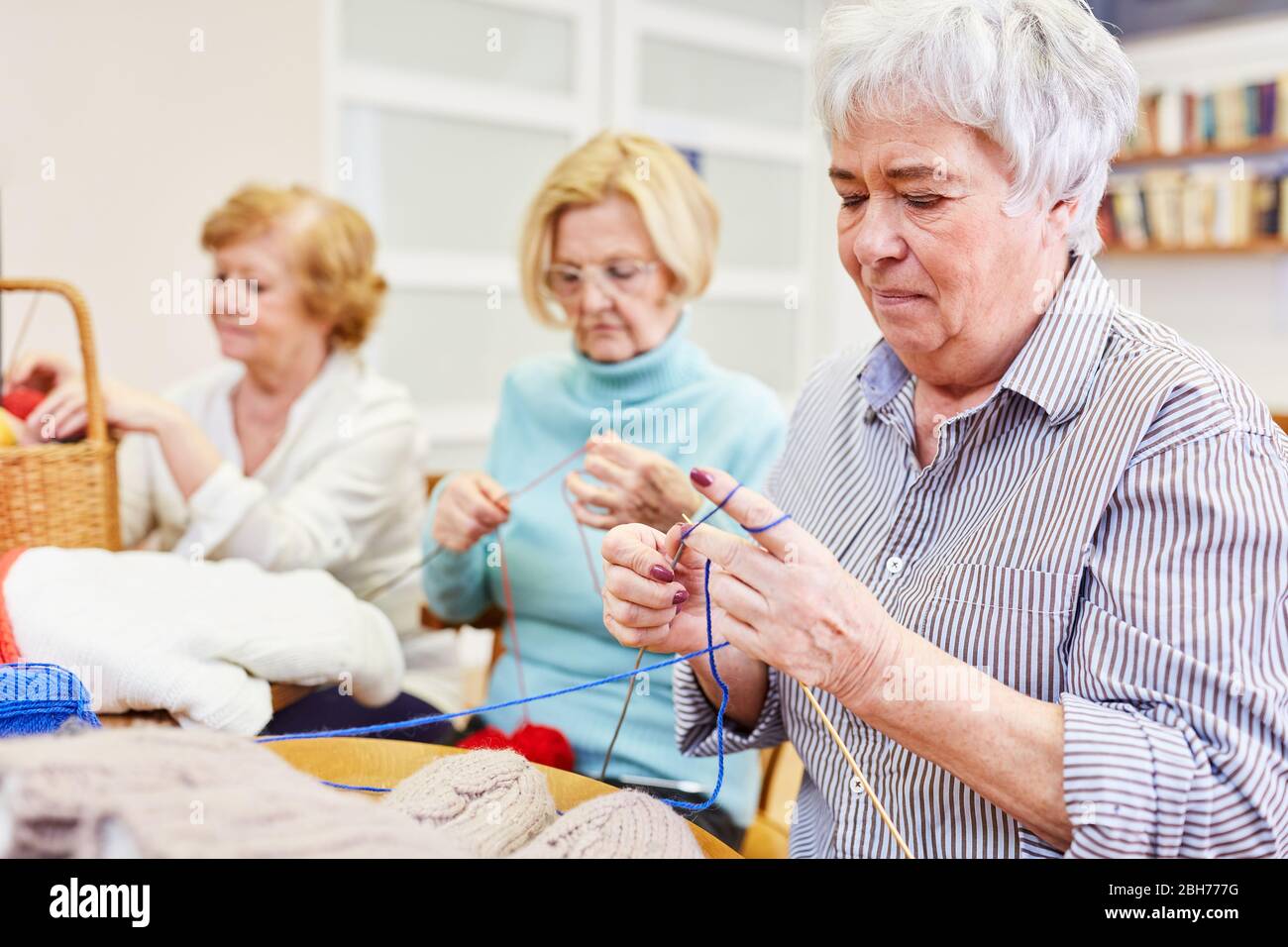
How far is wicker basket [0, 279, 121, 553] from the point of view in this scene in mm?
1357

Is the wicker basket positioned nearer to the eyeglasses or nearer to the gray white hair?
the eyeglasses

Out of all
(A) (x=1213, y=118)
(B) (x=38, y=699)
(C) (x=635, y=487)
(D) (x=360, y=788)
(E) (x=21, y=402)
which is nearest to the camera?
(B) (x=38, y=699)

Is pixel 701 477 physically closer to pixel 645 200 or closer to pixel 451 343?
pixel 645 200

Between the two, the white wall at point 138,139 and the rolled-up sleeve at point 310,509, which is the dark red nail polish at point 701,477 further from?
the white wall at point 138,139

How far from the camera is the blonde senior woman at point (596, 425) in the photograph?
5.15ft

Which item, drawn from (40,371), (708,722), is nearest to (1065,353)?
(708,722)

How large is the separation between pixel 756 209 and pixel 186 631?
3660mm

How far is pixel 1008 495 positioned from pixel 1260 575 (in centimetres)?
21

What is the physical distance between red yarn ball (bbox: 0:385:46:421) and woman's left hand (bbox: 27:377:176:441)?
0.02m

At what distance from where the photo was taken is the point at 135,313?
2.82m

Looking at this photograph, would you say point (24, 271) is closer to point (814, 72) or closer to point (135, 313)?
point (135, 313)

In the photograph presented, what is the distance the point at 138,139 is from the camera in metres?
2.78

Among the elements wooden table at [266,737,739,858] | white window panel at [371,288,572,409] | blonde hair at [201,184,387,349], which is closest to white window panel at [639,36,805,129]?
white window panel at [371,288,572,409]
